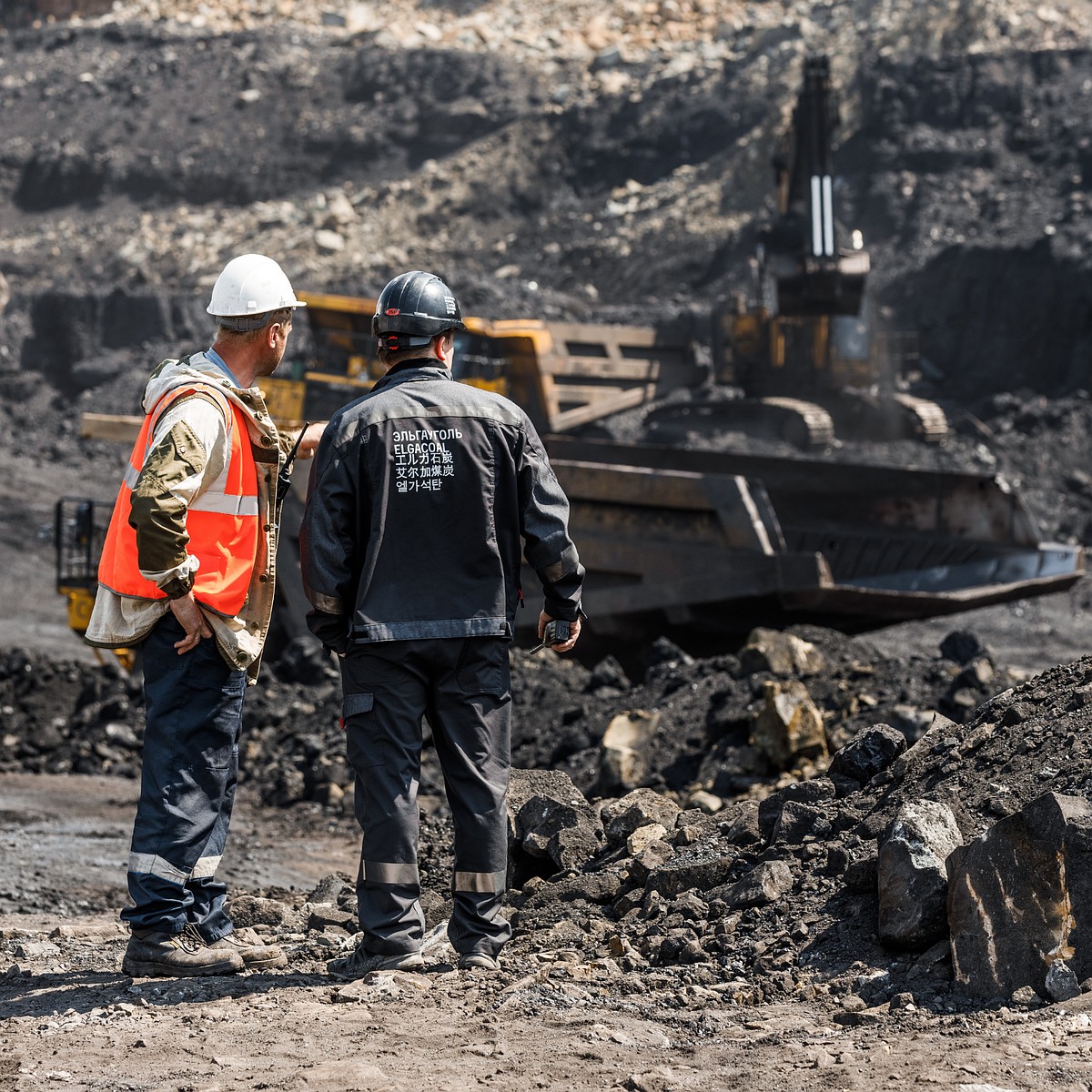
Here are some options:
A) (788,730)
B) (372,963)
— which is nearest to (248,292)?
(372,963)

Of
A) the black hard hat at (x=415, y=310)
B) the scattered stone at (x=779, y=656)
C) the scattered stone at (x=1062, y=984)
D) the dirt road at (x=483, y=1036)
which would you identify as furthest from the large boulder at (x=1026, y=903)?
the scattered stone at (x=779, y=656)

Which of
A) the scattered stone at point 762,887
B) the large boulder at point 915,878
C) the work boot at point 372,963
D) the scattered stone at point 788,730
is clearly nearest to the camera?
the large boulder at point 915,878

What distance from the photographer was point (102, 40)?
40.0 meters

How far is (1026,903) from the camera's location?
3051 mm

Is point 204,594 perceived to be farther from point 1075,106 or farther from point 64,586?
point 1075,106

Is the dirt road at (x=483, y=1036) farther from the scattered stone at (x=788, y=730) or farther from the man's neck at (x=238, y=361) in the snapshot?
the scattered stone at (x=788, y=730)

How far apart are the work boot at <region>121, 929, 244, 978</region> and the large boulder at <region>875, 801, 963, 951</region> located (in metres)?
1.58

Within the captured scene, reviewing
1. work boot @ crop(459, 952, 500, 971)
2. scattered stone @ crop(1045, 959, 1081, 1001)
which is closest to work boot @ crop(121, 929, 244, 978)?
work boot @ crop(459, 952, 500, 971)

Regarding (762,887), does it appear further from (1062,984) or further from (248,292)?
(248,292)

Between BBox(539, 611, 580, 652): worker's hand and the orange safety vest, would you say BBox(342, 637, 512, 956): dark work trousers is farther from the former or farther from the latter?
the orange safety vest

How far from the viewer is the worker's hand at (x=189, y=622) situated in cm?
344

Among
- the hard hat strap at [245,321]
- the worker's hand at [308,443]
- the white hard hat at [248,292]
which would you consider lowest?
the worker's hand at [308,443]

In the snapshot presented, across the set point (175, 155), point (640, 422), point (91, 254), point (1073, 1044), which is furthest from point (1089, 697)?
point (175, 155)

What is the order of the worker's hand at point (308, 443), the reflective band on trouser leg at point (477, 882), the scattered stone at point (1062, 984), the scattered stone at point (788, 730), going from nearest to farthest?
the scattered stone at point (1062, 984), the reflective band on trouser leg at point (477, 882), the worker's hand at point (308, 443), the scattered stone at point (788, 730)
